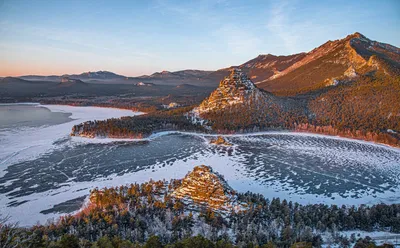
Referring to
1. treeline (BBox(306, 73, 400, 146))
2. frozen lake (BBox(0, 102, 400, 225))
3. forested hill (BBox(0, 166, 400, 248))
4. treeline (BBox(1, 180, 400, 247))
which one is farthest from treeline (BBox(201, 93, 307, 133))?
treeline (BBox(1, 180, 400, 247))

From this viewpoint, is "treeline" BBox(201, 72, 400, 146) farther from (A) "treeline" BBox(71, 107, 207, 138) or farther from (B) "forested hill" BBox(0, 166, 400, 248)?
(B) "forested hill" BBox(0, 166, 400, 248)

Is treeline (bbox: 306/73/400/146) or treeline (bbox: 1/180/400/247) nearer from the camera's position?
treeline (bbox: 1/180/400/247)

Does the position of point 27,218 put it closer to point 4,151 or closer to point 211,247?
point 211,247

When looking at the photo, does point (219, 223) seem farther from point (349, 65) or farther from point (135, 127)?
point (349, 65)

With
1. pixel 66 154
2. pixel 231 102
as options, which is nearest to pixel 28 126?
pixel 66 154

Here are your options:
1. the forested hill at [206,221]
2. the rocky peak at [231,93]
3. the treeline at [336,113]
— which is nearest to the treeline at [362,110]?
the treeline at [336,113]

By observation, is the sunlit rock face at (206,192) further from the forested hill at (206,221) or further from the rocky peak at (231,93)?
the rocky peak at (231,93)
